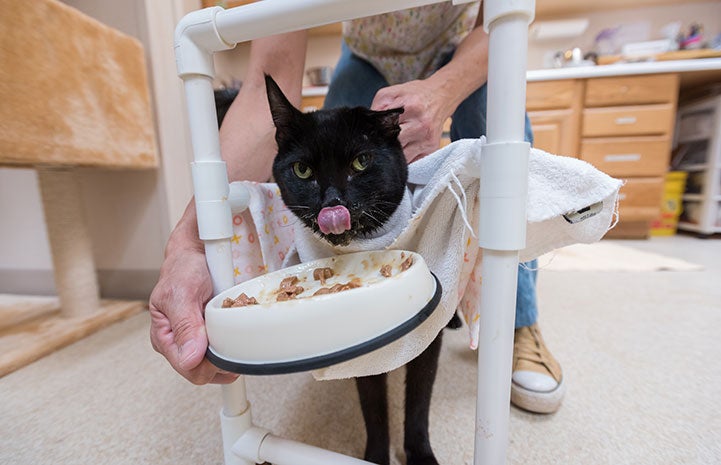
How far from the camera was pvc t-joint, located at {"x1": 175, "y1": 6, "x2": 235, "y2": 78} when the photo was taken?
354 mm

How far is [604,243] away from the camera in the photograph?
84.0 inches

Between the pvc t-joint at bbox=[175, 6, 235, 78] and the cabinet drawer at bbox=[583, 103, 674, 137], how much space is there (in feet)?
7.72

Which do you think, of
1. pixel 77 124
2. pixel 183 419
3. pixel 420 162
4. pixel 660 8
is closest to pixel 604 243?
pixel 660 8

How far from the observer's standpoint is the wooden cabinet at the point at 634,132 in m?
2.04

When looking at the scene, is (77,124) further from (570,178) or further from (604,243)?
(604,243)

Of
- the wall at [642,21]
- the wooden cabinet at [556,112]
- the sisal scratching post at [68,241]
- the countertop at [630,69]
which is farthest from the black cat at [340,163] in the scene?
the wall at [642,21]

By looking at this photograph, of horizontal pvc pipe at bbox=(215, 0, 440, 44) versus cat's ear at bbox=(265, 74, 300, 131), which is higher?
horizontal pvc pipe at bbox=(215, 0, 440, 44)

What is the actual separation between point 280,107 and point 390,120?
0.14 metres

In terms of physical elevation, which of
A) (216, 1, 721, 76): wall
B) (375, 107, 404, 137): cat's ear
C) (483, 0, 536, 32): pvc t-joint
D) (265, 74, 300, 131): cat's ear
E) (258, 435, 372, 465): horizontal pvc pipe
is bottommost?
(258, 435, 372, 465): horizontal pvc pipe

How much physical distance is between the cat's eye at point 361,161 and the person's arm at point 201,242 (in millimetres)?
227

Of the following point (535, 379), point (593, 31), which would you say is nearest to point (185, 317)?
point (535, 379)

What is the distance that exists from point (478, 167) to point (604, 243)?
2286mm

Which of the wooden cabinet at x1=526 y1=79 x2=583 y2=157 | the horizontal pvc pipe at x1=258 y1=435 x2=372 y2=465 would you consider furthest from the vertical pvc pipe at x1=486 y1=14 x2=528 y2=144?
the wooden cabinet at x1=526 y1=79 x2=583 y2=157

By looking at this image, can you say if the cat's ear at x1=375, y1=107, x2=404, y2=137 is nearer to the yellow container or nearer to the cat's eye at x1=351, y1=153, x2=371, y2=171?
the cat's eye at x1=351, y1=153, x2=371, y2=171
